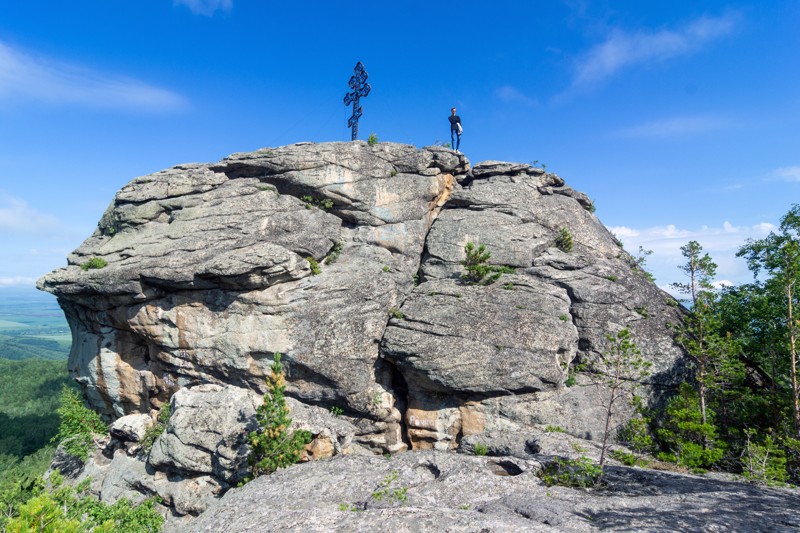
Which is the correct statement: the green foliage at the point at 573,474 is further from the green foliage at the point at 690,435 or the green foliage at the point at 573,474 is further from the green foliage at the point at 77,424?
the green foliage at the point at 77,424

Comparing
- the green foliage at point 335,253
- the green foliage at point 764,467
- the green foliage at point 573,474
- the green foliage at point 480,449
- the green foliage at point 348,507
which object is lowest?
the green foliage at point 348,507

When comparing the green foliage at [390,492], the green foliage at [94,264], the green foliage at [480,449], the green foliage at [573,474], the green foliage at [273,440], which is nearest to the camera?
the green foliage at [390,492]

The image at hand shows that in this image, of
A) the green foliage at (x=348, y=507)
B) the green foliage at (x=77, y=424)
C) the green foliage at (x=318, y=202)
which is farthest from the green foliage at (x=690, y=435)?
the green foliage at (x=77, y=424)

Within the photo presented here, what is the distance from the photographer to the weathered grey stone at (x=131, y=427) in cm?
2211

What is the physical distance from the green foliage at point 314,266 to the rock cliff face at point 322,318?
0.18 meters

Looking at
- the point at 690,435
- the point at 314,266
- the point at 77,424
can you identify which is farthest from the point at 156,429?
the point at 690,435

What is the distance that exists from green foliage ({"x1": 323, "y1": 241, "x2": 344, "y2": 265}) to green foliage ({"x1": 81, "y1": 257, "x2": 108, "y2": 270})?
44.4 ft

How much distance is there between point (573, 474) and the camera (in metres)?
14.4

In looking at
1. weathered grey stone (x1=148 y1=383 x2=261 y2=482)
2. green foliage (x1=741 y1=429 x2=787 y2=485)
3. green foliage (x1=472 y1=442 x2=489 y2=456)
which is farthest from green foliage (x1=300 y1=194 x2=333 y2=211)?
green foliage (x1=741 y1=429 x2=787 y2=485)

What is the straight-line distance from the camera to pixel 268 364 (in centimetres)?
2195

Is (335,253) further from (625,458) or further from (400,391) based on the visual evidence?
(625,458)

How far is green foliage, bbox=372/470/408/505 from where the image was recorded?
45.1ft

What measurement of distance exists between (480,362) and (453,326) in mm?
2491

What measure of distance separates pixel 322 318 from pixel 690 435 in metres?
19.4
